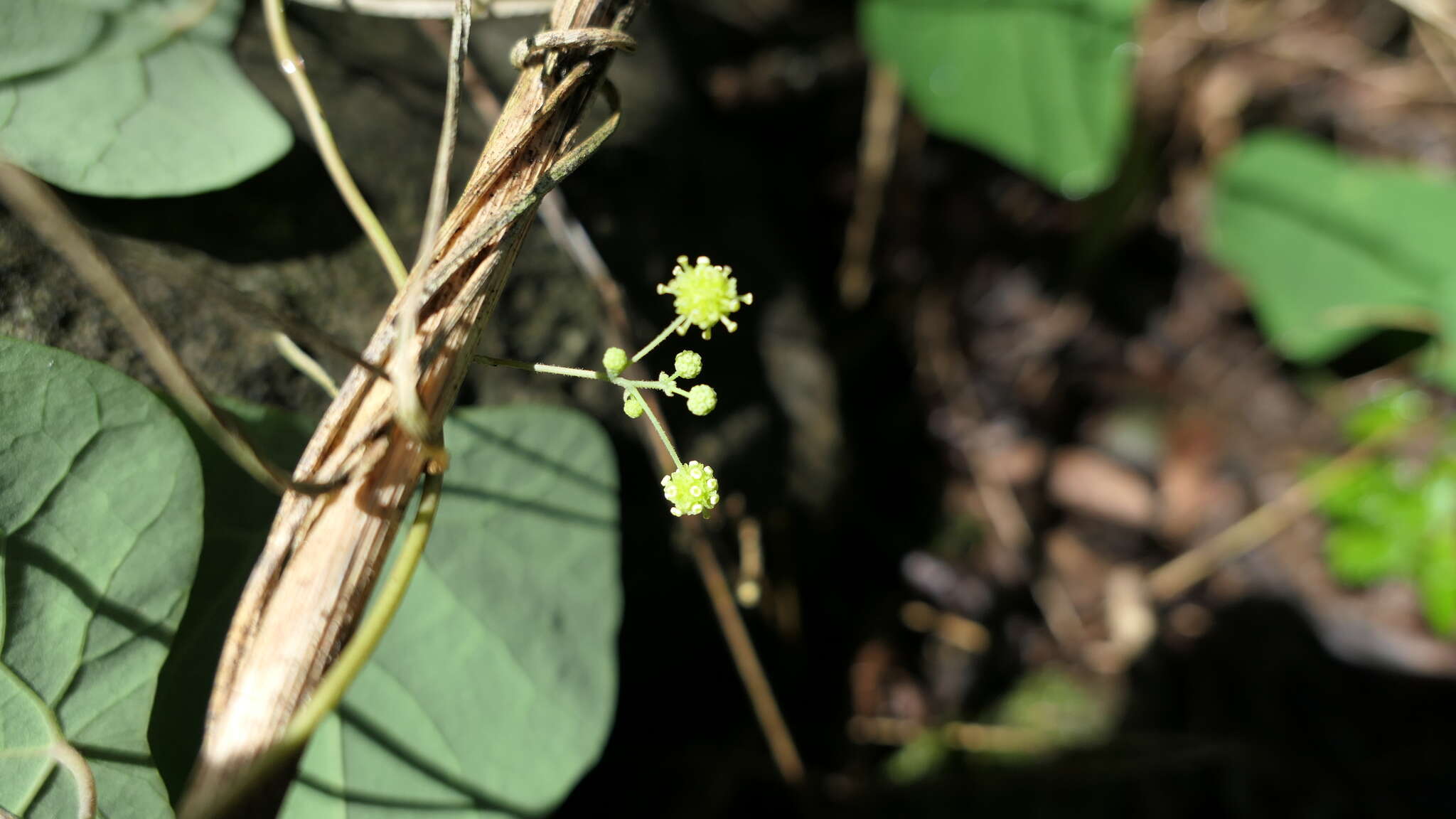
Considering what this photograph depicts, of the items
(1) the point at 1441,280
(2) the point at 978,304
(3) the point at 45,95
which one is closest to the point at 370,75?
(3) the point at 45,95

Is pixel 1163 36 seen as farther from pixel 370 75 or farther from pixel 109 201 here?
pixel 109 201

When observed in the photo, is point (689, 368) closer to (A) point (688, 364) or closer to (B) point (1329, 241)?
(A) point (688, 364)

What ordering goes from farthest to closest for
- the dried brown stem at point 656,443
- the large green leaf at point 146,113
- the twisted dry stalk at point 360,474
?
the dried brown stem at point 656,443 → the large green leaf at point 146,113 → the twisted dry stalk at point 360,474

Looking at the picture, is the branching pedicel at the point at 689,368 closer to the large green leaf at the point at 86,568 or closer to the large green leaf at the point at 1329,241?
the large green leaf at the point at 86,568

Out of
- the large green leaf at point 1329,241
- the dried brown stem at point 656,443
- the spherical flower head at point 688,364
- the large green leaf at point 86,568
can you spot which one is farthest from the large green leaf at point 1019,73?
the large green leaf at point 86,568

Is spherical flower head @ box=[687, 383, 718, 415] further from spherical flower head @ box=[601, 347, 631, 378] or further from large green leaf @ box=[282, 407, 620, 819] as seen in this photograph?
large green leaf @ box=[282, 407, 620, 819]

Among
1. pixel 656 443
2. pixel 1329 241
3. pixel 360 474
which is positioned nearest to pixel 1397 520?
pixel 1329 241
